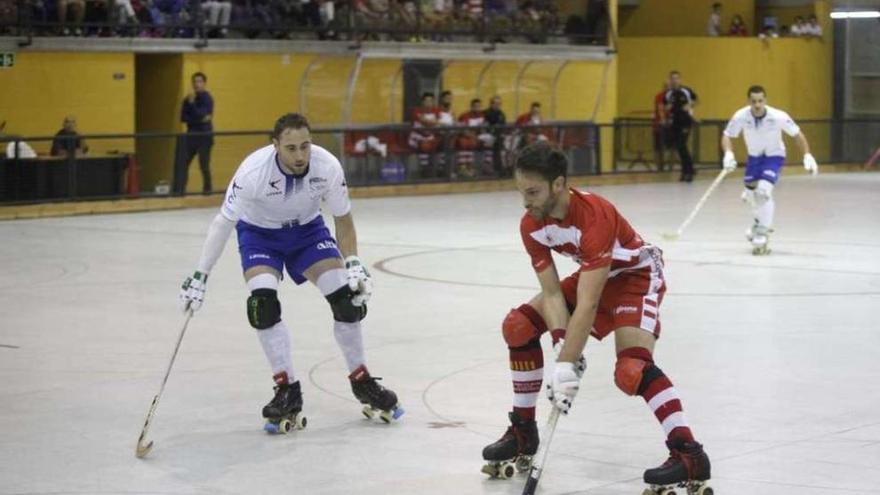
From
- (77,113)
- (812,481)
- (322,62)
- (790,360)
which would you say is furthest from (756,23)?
(812,481)

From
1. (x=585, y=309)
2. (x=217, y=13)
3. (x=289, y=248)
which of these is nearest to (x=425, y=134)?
(x=217, y=13)

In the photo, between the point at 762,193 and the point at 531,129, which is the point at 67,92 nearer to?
the point at 531,129

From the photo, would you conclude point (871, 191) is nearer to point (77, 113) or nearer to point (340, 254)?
point (77, 113)

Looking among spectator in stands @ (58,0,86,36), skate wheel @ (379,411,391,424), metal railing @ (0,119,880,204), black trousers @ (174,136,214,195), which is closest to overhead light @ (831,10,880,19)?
metal railing @ (0,119,880,204)

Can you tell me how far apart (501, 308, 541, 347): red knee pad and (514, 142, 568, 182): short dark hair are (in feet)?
2.61

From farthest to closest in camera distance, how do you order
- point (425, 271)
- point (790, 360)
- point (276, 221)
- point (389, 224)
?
point (389, 224) < point (425, 271) < point (790, 360) < point (276, 221)

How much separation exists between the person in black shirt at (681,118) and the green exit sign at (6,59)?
12262mm

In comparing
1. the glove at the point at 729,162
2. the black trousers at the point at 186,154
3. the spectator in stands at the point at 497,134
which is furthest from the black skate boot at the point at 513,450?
the spectator in stands at the point at 497,134

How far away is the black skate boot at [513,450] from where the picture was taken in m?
7.46

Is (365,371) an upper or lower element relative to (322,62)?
lower

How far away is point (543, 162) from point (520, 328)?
0.92 meters

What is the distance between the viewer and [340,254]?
895 cm

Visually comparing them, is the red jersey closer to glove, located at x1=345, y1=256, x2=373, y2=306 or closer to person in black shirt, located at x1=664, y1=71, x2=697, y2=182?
glove, located at x1=345, y1=256, x2=373, y2=306

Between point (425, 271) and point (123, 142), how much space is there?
921 cm
